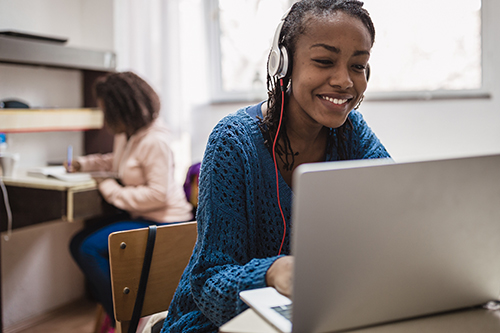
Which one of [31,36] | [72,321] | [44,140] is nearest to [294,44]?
[31,36]

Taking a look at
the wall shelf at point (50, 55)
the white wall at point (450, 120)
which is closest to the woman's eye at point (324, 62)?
the white wall at point (450, 120)

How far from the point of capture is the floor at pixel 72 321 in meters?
2.40

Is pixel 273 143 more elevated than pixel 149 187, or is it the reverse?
pixel 273 143

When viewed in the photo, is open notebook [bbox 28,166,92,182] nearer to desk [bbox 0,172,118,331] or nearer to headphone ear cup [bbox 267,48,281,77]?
desk [bbox 0,172,118,331]

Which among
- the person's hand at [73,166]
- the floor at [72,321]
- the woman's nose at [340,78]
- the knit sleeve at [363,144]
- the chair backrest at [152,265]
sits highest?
the woman's nose at [340,78]

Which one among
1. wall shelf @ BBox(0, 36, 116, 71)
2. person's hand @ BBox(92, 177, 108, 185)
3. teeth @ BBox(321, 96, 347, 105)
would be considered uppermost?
wall shelf @ BBox(0, 36, 116, 71)

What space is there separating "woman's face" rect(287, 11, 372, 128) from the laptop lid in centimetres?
37

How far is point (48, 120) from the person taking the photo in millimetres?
2334

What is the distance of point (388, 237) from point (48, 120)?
2109 millimetres

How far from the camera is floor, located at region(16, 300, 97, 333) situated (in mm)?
2396

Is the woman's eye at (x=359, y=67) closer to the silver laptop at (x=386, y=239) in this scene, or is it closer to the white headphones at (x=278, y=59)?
the white headphones at (x=278, y=59)

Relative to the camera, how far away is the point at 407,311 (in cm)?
67

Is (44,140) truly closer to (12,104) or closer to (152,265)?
(12,104)

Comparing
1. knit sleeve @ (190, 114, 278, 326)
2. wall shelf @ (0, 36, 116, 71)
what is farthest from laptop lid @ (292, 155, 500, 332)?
wall shelf @ (0, 36, 116, 71)
